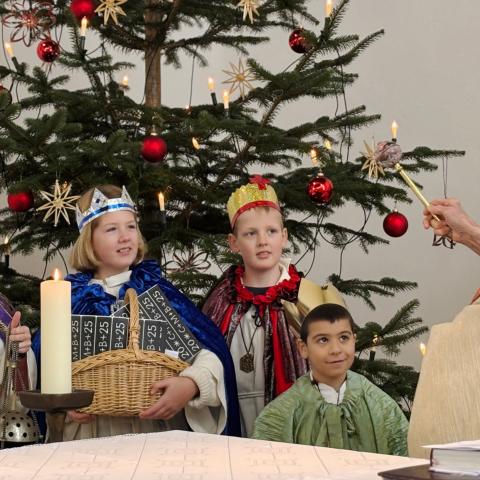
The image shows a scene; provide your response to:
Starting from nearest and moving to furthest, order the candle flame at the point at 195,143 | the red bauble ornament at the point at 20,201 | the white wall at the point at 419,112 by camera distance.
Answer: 1. the red bauble ornament at the point at 20,201
2. the candle flame at the point at 195,143
3. the white wall at the point at 419,112

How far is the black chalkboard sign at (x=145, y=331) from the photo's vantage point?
277cm

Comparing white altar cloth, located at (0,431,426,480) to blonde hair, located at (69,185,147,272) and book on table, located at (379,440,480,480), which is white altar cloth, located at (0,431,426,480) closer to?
book on table, located at (379,440,480,480)

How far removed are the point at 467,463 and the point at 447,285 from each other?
464cm

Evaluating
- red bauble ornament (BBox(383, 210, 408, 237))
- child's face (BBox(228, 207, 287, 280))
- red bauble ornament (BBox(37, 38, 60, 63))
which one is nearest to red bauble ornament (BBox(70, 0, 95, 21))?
red bauble ornament (BBox(37, 38, 60, 63))

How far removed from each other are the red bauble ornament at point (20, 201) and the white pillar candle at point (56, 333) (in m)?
2.07

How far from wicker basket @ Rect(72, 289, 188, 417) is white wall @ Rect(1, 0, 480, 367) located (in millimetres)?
3025

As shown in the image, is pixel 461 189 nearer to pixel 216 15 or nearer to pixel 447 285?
pixel 447 285

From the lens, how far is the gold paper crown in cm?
320

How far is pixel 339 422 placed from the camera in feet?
8.79

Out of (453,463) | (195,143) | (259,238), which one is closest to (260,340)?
(259,238)

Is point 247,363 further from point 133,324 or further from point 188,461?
point 188,461

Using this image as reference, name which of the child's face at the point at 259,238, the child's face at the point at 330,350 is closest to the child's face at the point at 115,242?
the child's face at the point at 259,238

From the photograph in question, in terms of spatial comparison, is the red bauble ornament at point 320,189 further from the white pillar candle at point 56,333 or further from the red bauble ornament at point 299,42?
the white pillar candle at point 56,333

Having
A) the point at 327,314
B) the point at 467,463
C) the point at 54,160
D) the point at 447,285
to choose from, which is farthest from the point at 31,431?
the point at 447,285
